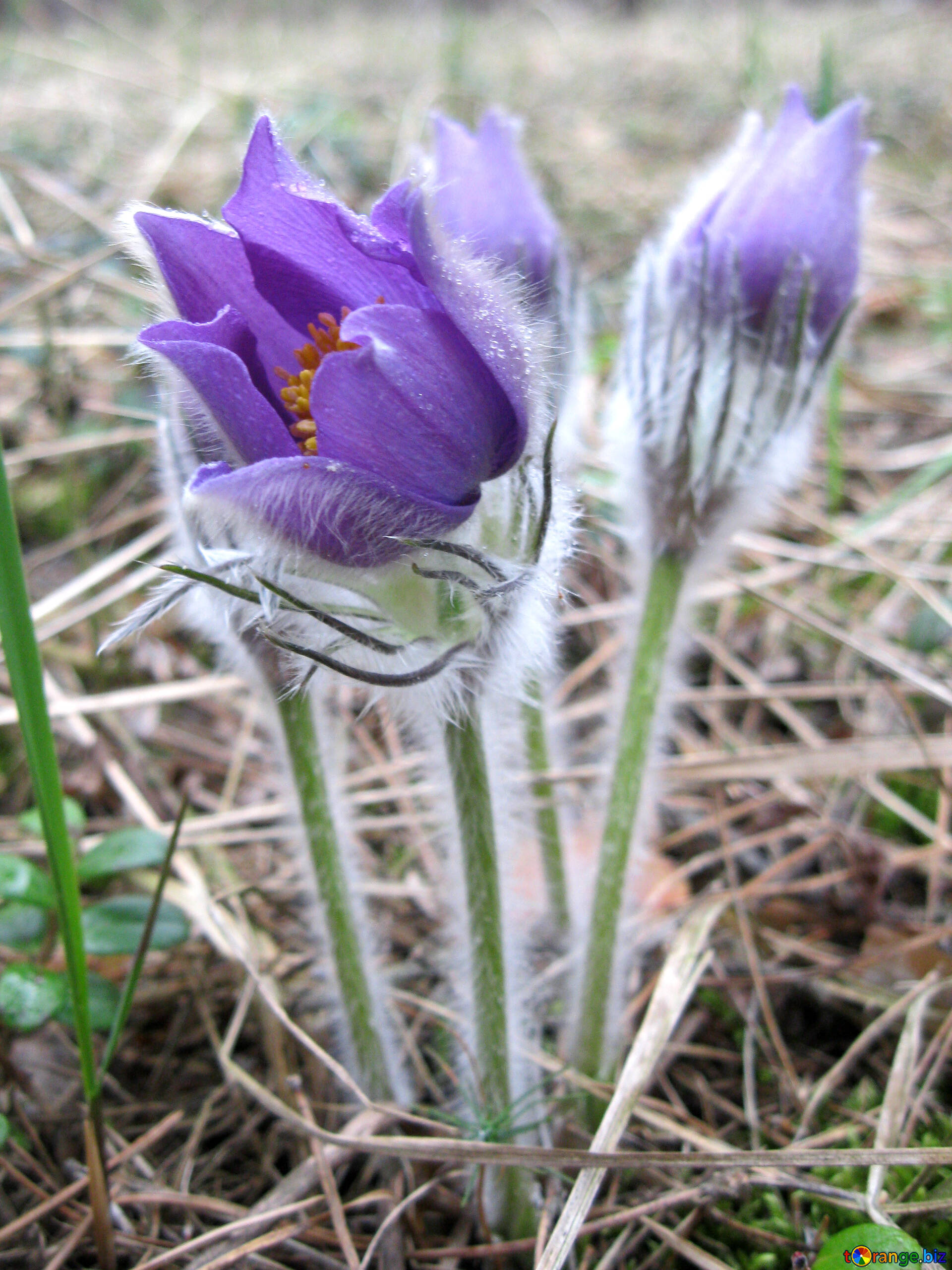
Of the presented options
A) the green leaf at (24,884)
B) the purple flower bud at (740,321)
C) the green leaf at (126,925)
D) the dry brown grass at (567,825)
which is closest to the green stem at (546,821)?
the dry brown grass at (567,825)

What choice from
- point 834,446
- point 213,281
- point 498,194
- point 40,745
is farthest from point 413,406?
point 834,446

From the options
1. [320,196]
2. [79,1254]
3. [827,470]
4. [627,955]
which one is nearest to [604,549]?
[827,470]

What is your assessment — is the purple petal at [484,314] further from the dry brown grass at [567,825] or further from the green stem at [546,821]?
the green stem at [546,821]

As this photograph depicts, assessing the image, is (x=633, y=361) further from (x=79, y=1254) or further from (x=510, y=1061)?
(x=79, y=1254)

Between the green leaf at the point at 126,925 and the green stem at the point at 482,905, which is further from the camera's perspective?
the green leaf at the point at 126,925

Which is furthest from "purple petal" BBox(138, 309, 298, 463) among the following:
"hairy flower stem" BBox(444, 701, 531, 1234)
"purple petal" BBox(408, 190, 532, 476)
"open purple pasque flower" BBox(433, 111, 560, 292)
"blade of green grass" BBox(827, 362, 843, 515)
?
"blade of green grass" BBox(827, 362, 843, 515)

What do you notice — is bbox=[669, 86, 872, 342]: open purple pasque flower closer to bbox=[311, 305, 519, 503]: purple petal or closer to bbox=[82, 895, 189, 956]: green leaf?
bbox=[311, 305, 519, 503]: purple petal
